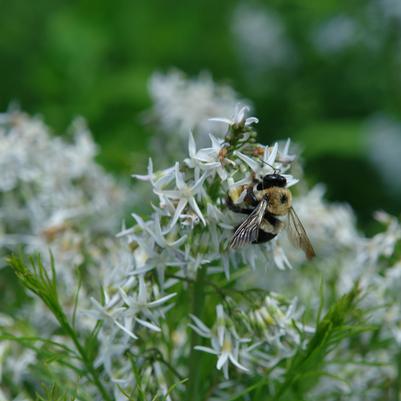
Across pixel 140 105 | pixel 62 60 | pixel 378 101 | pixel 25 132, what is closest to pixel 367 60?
pixel 378 101

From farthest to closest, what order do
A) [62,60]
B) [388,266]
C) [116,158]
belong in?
[62,60]
[116,158]
[388,266]

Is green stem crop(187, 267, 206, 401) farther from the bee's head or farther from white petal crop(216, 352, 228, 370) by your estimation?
the bee's head

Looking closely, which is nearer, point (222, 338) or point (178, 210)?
point (178, 210)

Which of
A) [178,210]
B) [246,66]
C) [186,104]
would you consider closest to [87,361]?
[178,210]

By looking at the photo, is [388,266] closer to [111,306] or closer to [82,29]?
[111,306]

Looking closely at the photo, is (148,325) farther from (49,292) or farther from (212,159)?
(212,159)

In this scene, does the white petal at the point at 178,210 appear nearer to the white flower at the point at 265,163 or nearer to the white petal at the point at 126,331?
the white flower at the point at 265,163

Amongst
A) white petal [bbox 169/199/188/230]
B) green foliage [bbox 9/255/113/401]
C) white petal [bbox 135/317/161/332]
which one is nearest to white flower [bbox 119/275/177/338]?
white petal [bbox 135/317/161/332]
